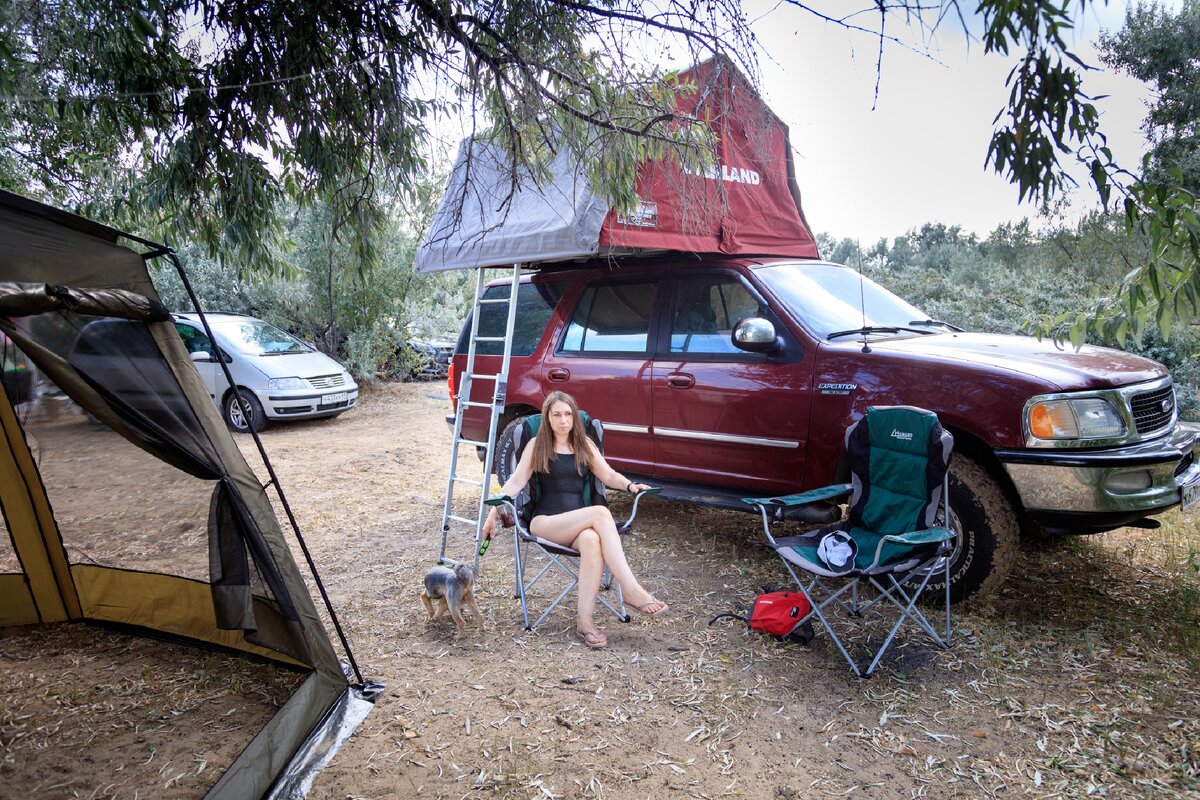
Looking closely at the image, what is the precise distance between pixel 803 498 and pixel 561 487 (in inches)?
52.0

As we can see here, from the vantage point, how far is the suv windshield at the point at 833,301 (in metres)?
4.57

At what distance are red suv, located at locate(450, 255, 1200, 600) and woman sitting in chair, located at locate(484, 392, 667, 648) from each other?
776mm

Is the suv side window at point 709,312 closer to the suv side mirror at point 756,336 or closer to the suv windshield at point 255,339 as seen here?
the suv side mirror at point 756,336

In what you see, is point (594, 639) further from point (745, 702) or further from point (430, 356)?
point (430, 356)

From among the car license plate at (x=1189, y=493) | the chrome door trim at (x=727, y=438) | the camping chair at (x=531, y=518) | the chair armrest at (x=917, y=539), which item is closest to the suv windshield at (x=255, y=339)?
the camping chair at (x=531, y=518)

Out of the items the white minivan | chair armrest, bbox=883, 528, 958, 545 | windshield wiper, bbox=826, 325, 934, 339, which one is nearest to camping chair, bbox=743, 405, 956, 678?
chair armrest, bbox=883, 528, 958, 545

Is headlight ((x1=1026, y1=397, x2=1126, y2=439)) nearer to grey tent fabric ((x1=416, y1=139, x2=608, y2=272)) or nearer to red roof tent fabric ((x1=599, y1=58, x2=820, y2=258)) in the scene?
red roof tent fabric ((x1=599, y1=58, x2=820, y2=258))

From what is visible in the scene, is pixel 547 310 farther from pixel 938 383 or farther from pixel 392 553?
pixel 938 383

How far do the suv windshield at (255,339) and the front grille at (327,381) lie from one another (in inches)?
24.4

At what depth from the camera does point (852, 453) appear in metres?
3.91

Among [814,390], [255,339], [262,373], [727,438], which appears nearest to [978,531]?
[814,390]

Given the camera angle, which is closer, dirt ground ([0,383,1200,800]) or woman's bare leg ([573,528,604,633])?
dirt ground ([0,383,1200,800])

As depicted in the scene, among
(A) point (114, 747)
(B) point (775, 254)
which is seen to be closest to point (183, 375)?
(A) point (114, 747)

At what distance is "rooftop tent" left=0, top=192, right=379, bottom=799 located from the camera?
2564 mm
